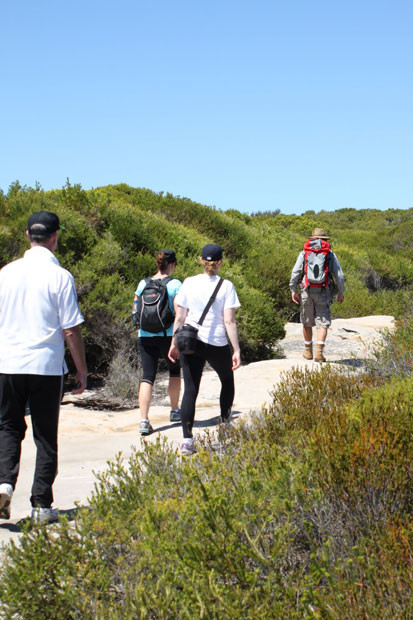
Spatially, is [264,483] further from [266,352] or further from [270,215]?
[270,215]

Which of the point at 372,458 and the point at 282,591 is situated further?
the point at 372,458

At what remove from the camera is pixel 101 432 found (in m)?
6.80

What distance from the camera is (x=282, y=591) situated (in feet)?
8.03

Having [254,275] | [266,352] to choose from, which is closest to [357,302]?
[254,275]

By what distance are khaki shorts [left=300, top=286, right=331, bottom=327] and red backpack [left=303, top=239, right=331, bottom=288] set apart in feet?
0.49

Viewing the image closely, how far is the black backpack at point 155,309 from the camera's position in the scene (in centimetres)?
619

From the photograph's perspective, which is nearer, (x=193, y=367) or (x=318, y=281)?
(x=193, y=367)

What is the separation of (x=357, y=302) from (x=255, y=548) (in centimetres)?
1563

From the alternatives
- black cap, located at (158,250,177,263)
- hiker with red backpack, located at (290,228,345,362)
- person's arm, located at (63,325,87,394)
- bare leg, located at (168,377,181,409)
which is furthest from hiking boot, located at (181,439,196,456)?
hiker with red backpack, located at (290,228,345,362)

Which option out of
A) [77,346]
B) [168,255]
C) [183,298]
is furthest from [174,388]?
[77,346]

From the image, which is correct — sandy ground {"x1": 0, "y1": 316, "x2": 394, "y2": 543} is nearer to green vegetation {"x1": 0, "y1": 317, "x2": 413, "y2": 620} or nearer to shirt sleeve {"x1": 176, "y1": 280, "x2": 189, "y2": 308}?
Result: green vegetation {"x1": 0, "y1": 317, "x2": 413, "y2": 620}

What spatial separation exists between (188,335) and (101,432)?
2.20m

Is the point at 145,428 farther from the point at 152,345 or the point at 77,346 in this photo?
the point at 77,346

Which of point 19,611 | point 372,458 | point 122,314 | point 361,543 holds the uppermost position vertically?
point 122,314
